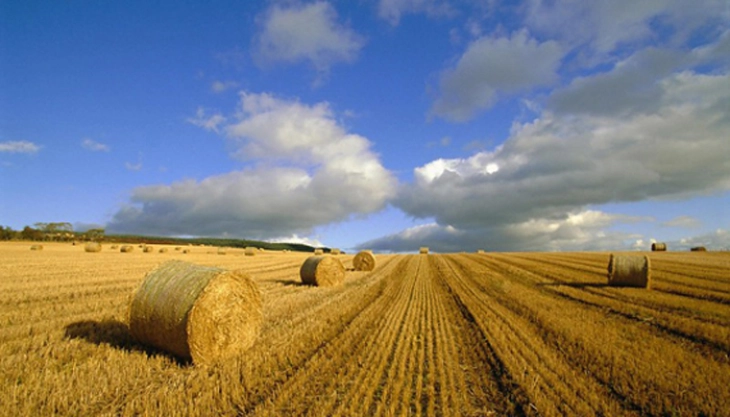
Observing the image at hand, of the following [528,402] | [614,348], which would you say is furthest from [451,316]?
[528,402]

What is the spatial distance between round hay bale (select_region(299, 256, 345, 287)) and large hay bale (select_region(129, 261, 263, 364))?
7.84 meters

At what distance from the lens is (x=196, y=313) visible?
6.33 metres

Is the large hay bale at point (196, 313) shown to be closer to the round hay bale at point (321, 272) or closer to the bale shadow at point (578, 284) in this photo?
the round hay bale at point (321, 272)

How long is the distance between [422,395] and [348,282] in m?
12.5

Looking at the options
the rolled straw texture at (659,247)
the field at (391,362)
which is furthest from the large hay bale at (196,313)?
the rolled straw texture at (659,247)

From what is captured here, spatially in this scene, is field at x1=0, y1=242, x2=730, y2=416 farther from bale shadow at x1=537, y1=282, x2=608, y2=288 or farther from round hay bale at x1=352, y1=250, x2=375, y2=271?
round hay bale at x1=352, y1=250, x2=375, y2=271

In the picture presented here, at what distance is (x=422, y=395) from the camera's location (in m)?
4.81

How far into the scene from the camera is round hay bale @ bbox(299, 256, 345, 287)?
599 inches

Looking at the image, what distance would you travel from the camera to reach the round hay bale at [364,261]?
24934 mm

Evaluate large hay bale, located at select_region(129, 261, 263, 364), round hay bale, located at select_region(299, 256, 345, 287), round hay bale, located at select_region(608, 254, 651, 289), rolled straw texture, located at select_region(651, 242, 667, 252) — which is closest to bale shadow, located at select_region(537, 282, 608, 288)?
round hay bale, located at select_region(608, 254, 651, 289)

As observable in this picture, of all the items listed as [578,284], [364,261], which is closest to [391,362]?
[578,284]

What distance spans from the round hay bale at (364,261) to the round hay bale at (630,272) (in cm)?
1308

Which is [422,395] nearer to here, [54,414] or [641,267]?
[54,414]

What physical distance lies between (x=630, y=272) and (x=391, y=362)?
41.2 ft
